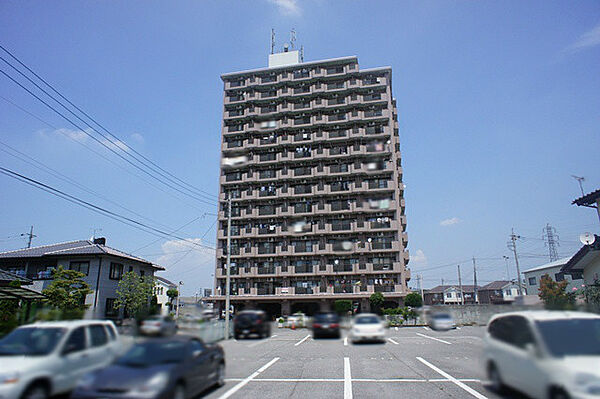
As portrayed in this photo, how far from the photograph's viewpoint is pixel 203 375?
97.7 inches

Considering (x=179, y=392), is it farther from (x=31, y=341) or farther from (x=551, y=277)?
(x=551, y=277)

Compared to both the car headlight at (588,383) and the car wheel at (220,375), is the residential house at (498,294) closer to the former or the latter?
the car headlight at (588,383)

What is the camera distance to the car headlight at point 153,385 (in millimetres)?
1414

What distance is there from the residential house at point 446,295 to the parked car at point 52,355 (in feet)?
12.1

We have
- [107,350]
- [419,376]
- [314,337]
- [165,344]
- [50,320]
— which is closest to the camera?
[165,344]

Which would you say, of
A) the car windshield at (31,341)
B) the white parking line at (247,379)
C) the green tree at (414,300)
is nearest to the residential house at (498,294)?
the green tree at (414,300)

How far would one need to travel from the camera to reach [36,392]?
1.63 m

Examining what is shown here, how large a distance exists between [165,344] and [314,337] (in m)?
2.17

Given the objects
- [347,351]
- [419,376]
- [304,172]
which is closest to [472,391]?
[419,376]

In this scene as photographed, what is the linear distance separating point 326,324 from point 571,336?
→ 80.9 inches

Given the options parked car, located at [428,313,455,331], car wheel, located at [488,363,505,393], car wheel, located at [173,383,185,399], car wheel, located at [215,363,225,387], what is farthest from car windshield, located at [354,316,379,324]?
car wheel, located at [173,383,185,399]

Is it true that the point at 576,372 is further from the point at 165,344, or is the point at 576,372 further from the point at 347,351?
the point at 347,351

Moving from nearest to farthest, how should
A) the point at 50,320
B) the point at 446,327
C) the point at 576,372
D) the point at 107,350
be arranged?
the point at 576,372 < the point at 107,350 < the point at 50,320 < the point at 446,327

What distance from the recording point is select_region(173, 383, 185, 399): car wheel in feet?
5.51
